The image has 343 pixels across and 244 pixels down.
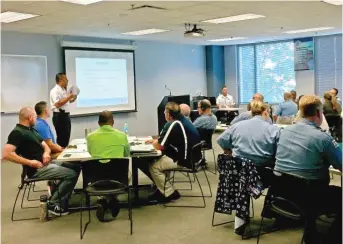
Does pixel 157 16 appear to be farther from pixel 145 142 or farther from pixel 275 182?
pixel 275 182

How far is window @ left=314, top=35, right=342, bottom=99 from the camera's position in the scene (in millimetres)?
10805

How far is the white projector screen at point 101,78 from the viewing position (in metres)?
9.38

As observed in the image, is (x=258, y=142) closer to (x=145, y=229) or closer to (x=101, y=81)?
(x=145, y=229)

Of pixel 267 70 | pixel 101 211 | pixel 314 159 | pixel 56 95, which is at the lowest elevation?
pixel 101 211

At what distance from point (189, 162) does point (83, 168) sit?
4.22ft

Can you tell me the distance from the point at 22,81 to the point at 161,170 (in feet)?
16.1

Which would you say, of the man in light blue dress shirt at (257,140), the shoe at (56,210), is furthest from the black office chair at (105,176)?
the man in light blue dress shirt at (257,140)

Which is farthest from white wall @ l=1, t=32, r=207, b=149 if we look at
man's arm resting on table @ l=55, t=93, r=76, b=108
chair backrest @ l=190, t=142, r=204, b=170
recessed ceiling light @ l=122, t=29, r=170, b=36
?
chair backrest @ l=190, t=142, r=204, b=170

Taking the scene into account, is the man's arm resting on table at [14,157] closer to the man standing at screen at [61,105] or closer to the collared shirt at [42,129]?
the collared shirt at [42,129]

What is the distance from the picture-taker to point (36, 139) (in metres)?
4.17

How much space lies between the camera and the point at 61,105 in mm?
6457

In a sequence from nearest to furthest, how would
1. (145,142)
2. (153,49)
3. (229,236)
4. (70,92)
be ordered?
(229,236)
(145,142)
(70,92)
(153,49)

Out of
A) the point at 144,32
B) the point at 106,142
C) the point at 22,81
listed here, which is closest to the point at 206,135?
the point at 106,142

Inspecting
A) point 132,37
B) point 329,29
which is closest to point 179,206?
point 132,37
